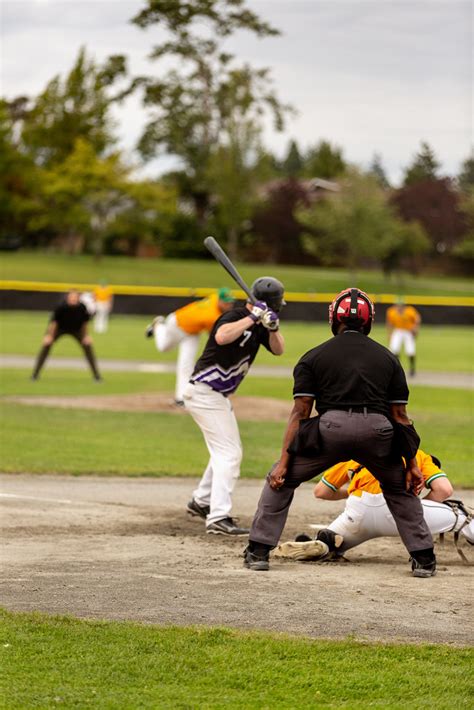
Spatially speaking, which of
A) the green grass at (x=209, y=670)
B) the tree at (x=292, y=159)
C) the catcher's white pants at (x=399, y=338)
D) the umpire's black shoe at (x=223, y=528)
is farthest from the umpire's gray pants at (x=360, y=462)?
the tree at (x=292, y=159)

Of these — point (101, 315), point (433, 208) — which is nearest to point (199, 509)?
point (101, 315)

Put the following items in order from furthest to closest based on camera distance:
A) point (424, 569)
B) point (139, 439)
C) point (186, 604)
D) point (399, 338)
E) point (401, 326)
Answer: point (401, 326) < point (399, 338) < point (139, 439) < point (424, 569) < point (186, 604)

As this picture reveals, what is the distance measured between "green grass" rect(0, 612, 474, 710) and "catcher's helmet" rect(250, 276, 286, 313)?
12.0 feet

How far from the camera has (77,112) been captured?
75.8 metres

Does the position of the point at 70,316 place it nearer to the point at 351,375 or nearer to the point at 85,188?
the point at 351,375

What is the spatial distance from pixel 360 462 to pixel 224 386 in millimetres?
2285

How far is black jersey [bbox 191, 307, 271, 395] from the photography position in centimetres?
924

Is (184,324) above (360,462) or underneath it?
above

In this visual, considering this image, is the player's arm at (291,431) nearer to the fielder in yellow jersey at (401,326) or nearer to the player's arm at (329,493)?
the player's arm at (329,493)

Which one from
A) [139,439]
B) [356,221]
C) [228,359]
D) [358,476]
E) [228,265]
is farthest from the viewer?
[356,221]

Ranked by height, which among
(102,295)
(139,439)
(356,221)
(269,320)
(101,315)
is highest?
(356,221)

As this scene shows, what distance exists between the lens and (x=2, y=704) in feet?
16.2

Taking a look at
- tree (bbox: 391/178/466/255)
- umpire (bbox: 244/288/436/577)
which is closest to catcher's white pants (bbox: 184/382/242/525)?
umpire (bbox: 244/288/436/577)

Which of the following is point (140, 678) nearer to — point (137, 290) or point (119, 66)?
point (137, 290)
